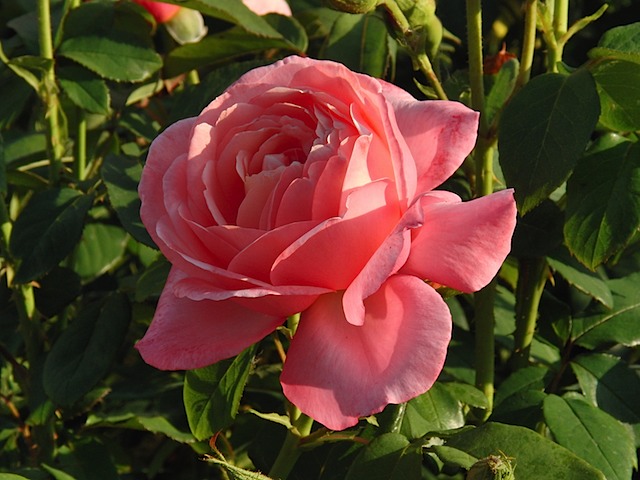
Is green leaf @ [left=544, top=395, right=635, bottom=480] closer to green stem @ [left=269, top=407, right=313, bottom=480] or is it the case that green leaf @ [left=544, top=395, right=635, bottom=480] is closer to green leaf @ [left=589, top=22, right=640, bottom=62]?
green stem @ [left=269, top=407, right=313, bottom=480]

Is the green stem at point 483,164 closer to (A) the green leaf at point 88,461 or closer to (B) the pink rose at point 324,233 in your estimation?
(B) the pink rose at point 324,233

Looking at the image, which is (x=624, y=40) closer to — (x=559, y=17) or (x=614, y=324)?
(x=559, y=17)

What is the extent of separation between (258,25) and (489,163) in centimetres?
35

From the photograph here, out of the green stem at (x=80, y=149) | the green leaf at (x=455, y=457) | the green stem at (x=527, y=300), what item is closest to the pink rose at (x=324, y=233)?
the green leaf at (x=455, y=457)

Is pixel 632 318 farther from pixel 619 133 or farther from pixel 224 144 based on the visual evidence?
pixel 224 144

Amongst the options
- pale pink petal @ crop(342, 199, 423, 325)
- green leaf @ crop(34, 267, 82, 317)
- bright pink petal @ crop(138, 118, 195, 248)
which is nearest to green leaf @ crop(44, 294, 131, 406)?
green leaf @ crop(34, 267, 82, 317)

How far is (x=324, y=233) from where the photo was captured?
0.61 meters

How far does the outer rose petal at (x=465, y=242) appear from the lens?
0.63m

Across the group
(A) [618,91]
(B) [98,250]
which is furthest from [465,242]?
(B) [98,250]

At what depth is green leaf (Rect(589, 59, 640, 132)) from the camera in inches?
32.1

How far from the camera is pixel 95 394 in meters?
1.12

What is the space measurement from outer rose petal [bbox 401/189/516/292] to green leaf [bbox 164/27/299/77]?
495mm

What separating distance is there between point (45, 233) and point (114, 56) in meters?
0.24

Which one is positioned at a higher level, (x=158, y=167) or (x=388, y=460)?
(x=158, y=167)
